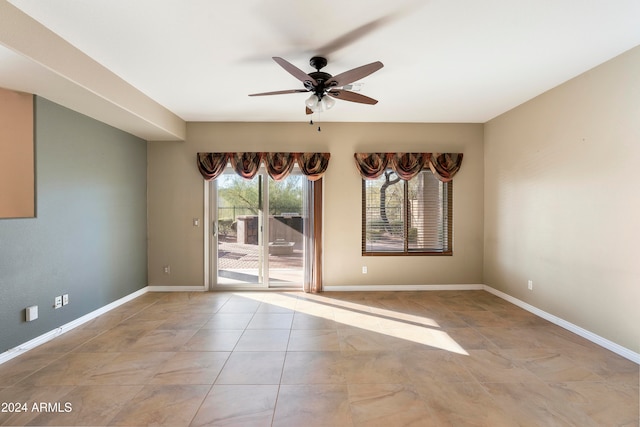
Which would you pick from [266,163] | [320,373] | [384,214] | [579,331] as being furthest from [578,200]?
[266,163]

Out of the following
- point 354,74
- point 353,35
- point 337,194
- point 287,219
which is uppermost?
point 353,35

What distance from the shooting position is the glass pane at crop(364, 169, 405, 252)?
4.57m

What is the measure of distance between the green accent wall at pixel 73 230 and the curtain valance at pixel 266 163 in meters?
1.10

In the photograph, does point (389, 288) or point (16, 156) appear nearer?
point (16, 156)

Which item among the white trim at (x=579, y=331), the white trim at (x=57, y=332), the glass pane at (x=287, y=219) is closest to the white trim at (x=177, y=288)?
the white trim at (x=57, y=332)

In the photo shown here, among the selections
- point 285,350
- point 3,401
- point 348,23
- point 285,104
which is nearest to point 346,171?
point 285,104

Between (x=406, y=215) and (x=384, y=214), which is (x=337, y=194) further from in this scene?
(x=406, y=215)

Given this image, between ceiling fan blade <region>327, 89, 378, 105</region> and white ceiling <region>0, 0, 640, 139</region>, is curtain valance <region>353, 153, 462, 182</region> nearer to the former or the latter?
white ceiling <region>0, 0, 640, 139</region>

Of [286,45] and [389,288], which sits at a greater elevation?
[286,45]

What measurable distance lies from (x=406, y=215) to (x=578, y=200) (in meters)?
2.13

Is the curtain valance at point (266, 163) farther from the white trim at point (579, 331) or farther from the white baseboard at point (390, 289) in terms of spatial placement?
the white trim at point (579, 331)

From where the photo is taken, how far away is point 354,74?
7.30ft

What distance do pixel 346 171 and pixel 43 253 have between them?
12.7ft

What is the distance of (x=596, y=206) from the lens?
9.06 ft
